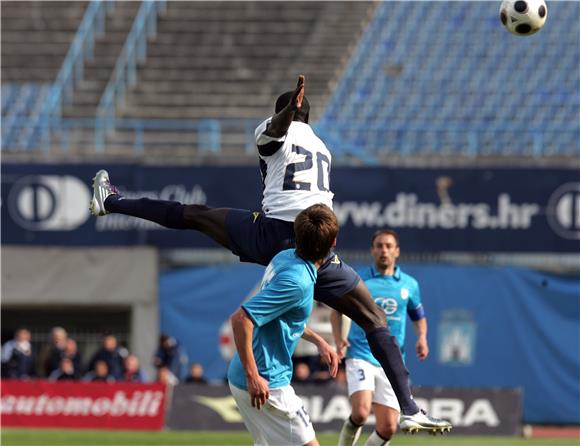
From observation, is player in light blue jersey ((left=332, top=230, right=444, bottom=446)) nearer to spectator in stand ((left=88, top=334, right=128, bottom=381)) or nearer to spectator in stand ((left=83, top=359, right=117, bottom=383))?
spectator in stand ((left=83, top=359, right=117, bottom=383))

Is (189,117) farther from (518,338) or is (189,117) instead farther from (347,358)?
(347,358)

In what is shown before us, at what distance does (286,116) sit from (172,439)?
10.3 metres

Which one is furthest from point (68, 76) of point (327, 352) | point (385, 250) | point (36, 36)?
point (327, 352)

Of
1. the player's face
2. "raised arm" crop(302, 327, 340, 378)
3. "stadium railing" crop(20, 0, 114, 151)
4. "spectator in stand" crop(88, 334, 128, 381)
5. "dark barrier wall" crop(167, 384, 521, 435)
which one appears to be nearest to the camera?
"raised arm" crop(302, 327, 340, 378)

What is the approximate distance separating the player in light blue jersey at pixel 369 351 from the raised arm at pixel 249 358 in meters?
4.18

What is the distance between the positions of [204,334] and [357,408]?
11.4 m

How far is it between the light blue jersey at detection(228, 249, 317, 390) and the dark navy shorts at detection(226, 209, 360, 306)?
3.53 feet

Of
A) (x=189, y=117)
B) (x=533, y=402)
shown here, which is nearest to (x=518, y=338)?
(x=533, y=402)

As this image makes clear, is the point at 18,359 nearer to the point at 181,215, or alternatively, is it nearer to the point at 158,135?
the point at 158,135

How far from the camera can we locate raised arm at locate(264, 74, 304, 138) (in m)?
8.71

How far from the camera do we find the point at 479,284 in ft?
75.3

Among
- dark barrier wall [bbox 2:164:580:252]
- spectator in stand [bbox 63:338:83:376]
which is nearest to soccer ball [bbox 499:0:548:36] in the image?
dark barrier wall [bbox 2:164:580:252]

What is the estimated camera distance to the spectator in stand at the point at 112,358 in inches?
858

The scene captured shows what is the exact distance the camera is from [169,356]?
22.3 metres
